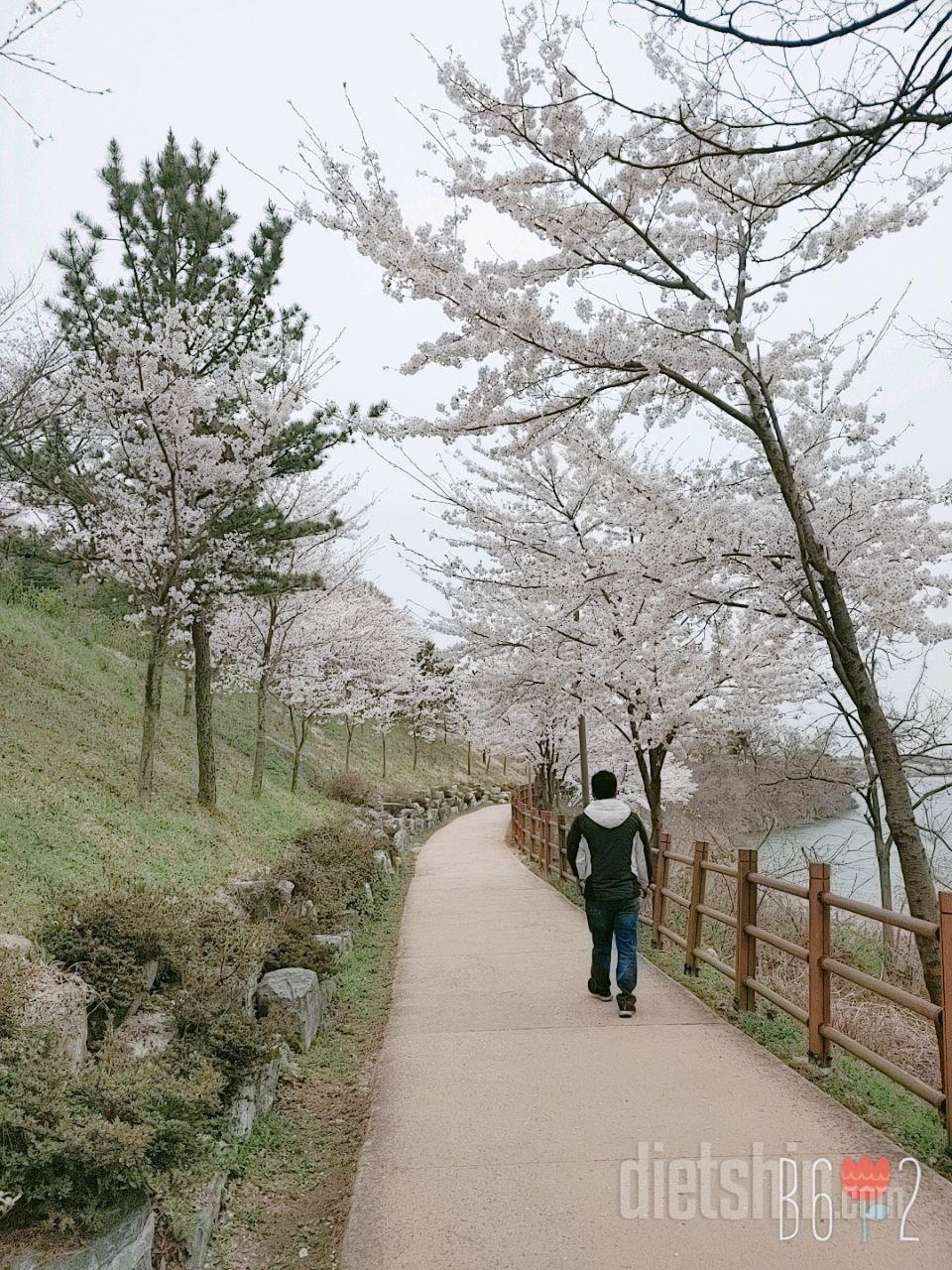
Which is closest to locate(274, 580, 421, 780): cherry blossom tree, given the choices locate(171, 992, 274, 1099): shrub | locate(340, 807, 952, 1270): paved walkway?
locate(340, 807, 952, 1270): paved walkway

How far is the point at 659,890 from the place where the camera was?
8.23 meters

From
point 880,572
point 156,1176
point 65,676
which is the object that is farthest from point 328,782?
point 156,1176

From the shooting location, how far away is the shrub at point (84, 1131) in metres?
2.68

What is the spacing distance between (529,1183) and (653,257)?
235 inches

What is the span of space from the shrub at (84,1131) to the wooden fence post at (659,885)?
5.36 metres

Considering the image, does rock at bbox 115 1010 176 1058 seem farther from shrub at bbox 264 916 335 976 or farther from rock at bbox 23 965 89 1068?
shrub at bbox 264 916 335 976

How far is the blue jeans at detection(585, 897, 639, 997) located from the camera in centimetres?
611

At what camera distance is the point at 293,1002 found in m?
5.72

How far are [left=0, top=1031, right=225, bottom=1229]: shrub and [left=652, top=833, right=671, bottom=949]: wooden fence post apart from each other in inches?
211

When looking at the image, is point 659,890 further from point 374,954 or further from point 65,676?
point 65,676

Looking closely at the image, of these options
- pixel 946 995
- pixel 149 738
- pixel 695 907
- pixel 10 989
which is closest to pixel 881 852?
pixel 695 907

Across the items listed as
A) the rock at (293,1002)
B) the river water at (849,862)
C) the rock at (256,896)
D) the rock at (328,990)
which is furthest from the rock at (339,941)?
the river water at (849,862)

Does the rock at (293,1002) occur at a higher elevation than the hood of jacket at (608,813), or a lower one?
lower

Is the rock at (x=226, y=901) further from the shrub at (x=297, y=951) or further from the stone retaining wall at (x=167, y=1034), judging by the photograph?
the shrub at (x=297, y=951)
